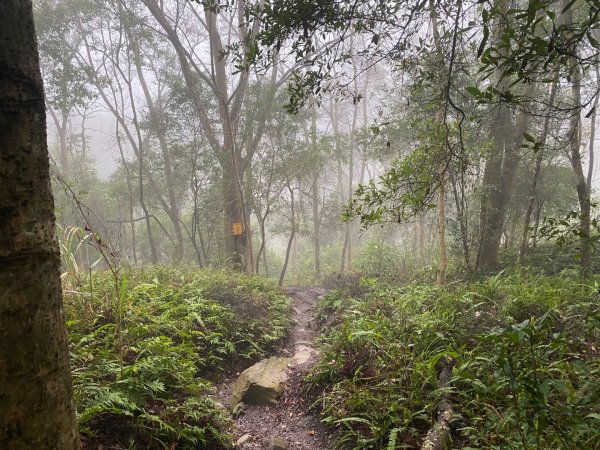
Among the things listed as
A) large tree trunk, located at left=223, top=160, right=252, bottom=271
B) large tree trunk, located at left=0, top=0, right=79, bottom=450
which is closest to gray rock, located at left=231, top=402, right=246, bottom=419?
large tree trunk, located at left=0, top=0, right=79, bottom=450

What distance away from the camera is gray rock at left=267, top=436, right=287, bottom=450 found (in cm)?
376

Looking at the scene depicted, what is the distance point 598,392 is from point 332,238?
24625 mm

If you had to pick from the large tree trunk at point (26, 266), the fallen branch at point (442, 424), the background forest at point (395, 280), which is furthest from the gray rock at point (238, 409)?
the large tree trunk at point (26, 266)

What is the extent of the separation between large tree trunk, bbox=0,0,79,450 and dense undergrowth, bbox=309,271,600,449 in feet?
7.07

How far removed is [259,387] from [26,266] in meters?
4.06

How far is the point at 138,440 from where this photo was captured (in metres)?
3.12

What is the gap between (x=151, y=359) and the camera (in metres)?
3.70

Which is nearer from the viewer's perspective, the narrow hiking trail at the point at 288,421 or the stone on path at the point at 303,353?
the narrow hiking trail at the point at 288,421

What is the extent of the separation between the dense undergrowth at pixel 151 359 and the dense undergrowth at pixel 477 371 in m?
1.50

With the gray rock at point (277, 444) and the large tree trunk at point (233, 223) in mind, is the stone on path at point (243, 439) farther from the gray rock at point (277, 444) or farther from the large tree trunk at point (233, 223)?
the large tree trunk at point (233, 223)

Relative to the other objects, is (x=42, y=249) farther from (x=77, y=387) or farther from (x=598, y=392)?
(x=598, y=392)

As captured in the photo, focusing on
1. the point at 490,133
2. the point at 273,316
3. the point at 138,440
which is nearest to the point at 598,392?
the point at 138,440

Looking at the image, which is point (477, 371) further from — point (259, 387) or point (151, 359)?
point (151, 359)

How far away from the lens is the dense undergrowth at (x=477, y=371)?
2316 millimetres
